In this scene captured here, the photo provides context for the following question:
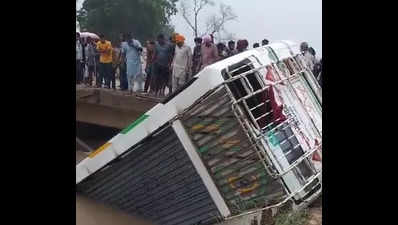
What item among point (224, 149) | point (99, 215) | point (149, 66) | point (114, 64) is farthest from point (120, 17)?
point (224, 149)

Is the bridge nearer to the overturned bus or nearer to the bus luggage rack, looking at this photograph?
the overturned bus

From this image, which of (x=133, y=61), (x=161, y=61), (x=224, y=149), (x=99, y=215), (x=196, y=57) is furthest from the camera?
(x=196, y=57)

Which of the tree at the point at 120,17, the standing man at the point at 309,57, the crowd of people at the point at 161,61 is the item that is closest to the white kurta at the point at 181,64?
the crowd of people at the point at 161,61

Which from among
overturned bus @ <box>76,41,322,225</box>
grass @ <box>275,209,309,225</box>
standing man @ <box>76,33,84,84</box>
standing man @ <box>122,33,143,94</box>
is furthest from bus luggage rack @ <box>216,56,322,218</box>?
standing man @ <box>76,33,84,84</box>

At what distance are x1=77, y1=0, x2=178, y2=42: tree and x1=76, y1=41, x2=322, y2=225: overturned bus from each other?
63.5ft

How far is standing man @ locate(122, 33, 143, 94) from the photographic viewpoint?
8.84m

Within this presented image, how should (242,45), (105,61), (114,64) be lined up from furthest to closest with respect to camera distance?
(114,64), (105,61), (242,45)

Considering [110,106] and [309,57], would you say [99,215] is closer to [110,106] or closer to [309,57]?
[110,106]

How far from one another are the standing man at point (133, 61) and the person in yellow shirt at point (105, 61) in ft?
1.77

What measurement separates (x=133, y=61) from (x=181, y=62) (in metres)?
0.97

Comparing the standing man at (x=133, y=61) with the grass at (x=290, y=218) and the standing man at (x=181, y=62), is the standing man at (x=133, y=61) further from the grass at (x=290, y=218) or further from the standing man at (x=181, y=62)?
the grass at (x=290, y=218)

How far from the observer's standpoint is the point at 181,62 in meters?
8.34

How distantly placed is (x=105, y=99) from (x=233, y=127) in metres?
4.39
